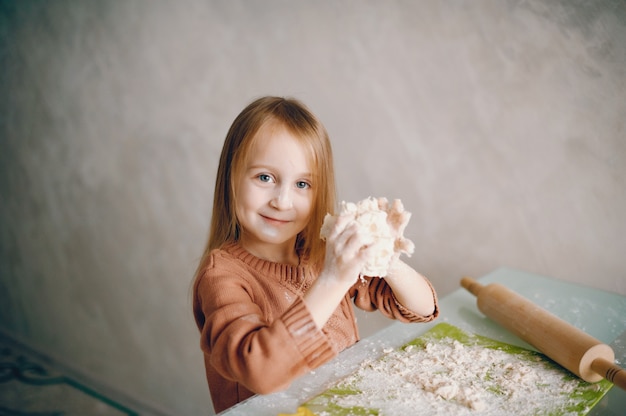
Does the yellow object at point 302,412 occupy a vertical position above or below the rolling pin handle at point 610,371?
below

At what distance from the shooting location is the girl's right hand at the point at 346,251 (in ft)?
2.29

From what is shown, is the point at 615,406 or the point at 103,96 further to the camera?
the point at 103,96

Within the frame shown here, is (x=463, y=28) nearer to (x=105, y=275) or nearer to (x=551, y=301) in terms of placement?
(x=551, y=301)

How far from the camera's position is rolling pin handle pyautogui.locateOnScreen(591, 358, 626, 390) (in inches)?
30.6

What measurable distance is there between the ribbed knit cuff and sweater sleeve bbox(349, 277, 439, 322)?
288mm

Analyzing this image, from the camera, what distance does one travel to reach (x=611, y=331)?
3.38ft

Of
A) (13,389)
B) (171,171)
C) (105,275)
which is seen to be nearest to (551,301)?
(171,171)

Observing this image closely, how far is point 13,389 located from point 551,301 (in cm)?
222

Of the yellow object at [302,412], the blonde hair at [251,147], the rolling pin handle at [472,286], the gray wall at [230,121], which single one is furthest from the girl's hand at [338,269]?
the gray wall at [230,121]

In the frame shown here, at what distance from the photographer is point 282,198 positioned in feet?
2.90

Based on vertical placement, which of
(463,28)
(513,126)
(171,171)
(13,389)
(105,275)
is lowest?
(13,389)

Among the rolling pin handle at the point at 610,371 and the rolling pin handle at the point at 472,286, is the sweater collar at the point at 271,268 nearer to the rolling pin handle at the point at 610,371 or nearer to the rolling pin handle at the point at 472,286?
the rolling pin handle at the point at 472,286

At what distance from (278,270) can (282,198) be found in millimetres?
191

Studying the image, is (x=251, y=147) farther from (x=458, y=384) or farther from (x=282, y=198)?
(x=458, y=384)
